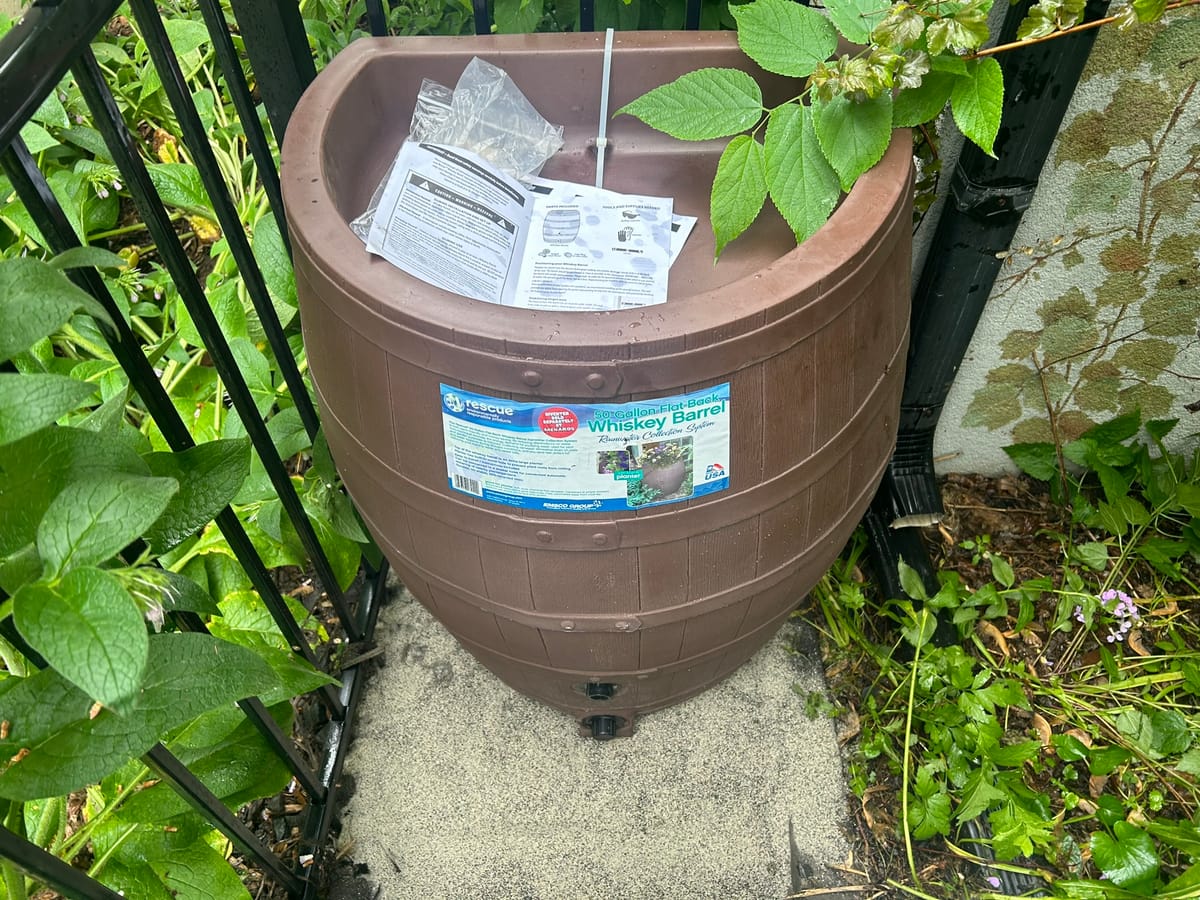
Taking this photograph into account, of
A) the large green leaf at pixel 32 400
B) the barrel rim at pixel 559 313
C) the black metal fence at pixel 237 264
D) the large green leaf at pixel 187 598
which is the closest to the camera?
the large green leaf at pixel 32 400

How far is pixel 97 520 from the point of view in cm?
71

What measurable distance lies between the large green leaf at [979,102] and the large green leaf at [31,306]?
0.89 metres

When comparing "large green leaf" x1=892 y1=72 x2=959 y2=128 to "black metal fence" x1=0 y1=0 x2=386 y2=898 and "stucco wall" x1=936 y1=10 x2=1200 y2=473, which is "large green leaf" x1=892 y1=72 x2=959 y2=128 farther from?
"black metal fence" x1=0 y1=0 x2=386 y2=898

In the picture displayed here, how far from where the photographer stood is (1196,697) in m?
1.64

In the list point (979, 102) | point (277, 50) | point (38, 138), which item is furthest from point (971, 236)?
point (38, 138)

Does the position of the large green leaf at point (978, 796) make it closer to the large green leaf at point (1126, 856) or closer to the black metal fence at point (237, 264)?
the large green leaf at point (1126, 856)

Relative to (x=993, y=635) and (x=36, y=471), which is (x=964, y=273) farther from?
→ (x=36, y=471)

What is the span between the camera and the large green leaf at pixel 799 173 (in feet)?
3.41

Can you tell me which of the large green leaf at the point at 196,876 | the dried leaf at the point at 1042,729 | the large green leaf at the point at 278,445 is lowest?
the dried leaf at the point at 1042,729

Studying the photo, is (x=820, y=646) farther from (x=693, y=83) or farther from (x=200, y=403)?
(x=200, y=403)

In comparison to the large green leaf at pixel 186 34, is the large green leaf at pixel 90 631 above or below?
above

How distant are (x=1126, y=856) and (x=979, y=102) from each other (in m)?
1.05

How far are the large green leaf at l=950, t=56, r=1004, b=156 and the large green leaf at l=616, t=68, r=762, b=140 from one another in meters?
0.22

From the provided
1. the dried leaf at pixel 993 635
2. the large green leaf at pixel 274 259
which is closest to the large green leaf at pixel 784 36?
the large green leaf at pixel 274 259
